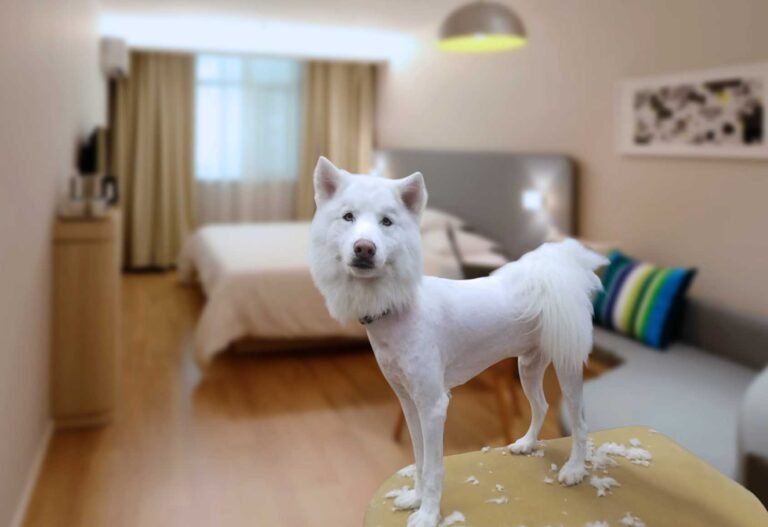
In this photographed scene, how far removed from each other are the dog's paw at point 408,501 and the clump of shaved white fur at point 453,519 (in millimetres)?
56

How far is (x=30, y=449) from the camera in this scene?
2.59 m

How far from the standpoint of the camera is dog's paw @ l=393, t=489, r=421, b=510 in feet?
3.18

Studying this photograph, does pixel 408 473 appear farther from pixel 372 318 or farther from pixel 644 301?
pixel 644 301

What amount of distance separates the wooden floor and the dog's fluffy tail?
108 centimetres

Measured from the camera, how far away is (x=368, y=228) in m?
0.80

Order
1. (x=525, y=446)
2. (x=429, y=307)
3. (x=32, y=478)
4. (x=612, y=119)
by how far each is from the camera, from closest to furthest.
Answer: (x=429, y=307), (x=525, y=446), (x=32, y=478), (x=612, y=119)

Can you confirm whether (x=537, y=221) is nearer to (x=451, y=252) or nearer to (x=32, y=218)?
(x=451, y=252)

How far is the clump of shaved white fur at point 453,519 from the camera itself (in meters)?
0.92

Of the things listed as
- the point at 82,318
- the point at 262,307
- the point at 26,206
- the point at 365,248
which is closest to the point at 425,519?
the point at 365,248

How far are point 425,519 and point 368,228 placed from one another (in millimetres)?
417

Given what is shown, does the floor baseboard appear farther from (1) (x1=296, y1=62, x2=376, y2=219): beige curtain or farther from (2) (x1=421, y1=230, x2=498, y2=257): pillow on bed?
(1) (x1=296, y1=62, x2=376, y2=219): beige curtain

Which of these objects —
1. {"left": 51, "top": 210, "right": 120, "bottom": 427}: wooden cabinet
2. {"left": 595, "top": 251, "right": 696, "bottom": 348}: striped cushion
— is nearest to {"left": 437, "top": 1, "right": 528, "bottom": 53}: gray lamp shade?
{"left": 595, "top": 251, "right": 696, "bottom": 348}: striped cushion

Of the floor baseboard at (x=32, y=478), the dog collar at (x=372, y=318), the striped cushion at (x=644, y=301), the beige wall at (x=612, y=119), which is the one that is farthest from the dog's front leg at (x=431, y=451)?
the beige wall at (x=612, y=119)

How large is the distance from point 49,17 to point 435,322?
289 cm
